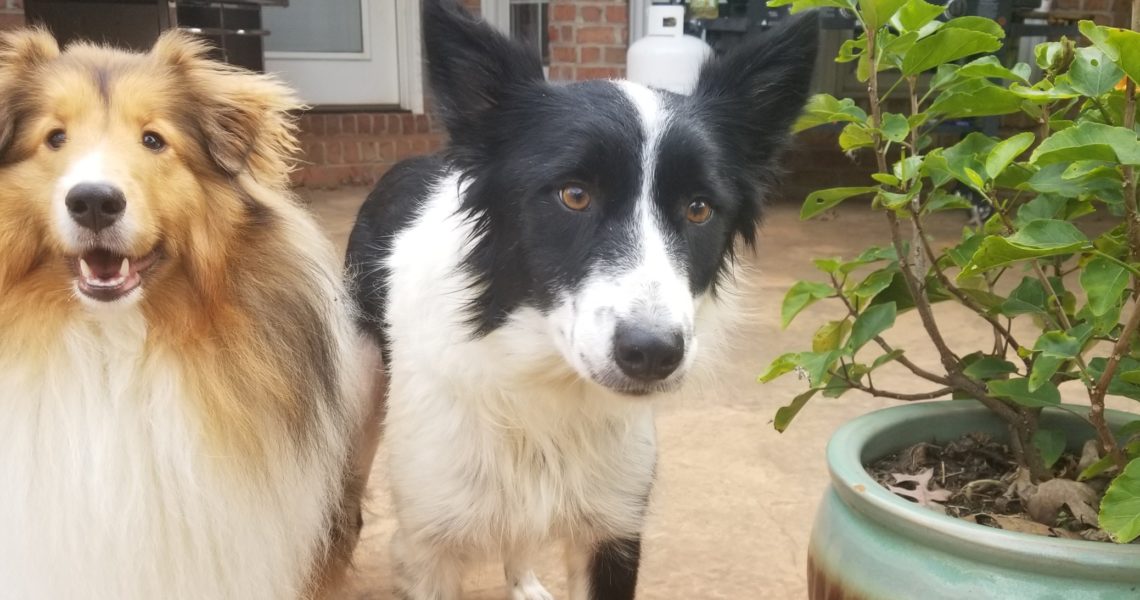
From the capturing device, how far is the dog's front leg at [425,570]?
74.1 inches

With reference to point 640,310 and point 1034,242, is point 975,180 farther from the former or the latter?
point 640,310

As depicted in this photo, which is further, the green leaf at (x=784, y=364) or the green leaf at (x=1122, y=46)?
the green leaf at (x=784, y=364)

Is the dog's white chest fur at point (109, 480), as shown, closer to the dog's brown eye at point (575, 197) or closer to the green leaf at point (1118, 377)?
the dog's brown eye at point (575, 197)

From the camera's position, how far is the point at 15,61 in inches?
62.8

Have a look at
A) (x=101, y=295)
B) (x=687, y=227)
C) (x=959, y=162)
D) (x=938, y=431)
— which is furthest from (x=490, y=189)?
(x=938, y=431)

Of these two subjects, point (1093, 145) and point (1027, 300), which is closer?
point (1093, 145)

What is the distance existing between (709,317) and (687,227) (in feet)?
0.95

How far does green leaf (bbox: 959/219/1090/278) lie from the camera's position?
1.20 metres

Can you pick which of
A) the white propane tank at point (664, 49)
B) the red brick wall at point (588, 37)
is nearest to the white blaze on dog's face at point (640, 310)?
the white propane tank at point (664, 49)

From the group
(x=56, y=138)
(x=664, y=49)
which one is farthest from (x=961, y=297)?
(x=664, y=49)

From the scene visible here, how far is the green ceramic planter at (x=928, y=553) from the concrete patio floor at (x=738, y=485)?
0.64 m

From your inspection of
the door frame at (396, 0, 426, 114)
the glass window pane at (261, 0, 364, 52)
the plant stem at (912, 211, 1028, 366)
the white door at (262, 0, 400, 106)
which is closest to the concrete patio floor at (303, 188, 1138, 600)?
the plant stem at (912, 211, 1028, 366)

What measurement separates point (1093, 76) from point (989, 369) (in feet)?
1.72

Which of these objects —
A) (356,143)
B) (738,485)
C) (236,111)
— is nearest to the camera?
(236,111)
